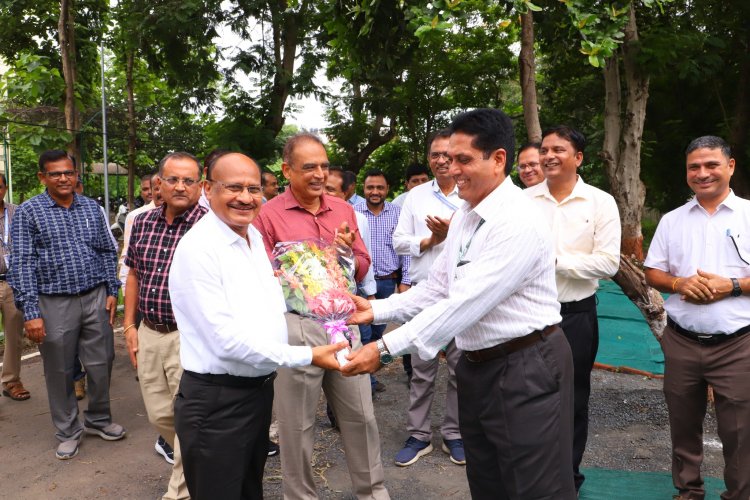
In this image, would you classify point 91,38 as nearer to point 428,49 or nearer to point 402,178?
point 428,49

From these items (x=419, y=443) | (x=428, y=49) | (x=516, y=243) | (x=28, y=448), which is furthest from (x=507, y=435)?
(x=428, y=49)

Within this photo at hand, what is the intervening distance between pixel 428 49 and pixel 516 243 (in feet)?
40.6

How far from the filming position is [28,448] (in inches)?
187

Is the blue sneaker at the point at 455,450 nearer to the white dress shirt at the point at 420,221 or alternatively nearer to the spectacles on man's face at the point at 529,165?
the white dress shirt at the point at 420,221

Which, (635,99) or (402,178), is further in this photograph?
(402,178)

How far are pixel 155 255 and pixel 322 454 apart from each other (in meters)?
1.95

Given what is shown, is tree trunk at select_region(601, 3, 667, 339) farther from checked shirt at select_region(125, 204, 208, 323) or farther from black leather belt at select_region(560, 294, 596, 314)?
checked shirt at select_region(125, 204, 208, 323)

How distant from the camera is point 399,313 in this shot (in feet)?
10.3

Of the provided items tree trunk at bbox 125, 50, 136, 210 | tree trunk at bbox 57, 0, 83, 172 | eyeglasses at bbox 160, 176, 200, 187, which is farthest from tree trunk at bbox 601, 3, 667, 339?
tree trunk at bbox 125, 50, 136, 210

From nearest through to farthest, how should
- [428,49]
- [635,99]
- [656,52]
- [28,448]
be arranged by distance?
[28,448]
[656,52]
[635,99]
[428,49]

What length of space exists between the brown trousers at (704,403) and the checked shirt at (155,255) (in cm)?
309

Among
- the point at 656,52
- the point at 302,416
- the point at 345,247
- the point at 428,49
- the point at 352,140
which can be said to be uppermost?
the point at 428,49

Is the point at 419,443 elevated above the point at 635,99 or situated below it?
below

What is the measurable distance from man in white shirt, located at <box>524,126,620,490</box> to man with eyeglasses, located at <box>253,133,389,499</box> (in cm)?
126
